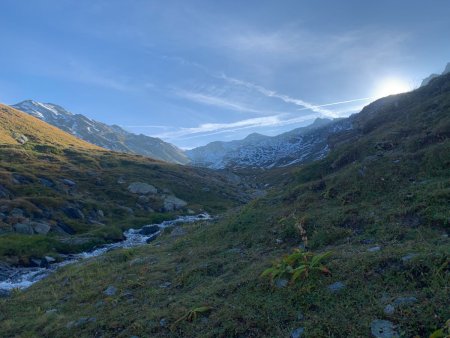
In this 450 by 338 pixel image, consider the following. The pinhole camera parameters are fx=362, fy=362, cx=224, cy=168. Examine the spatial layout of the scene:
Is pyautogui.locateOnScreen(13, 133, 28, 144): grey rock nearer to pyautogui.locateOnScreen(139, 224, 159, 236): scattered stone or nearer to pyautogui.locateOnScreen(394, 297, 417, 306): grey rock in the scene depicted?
pyautogui.locateOnScreen(139, 224, 159, 236): scattered stone

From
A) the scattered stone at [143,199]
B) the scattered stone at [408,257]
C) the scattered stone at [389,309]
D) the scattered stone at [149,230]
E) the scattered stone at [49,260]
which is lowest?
the scattered stone at [149,230]

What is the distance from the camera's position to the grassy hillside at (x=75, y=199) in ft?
143

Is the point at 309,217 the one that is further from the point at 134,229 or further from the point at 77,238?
the point at 134,229

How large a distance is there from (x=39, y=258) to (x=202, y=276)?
27.6 metres

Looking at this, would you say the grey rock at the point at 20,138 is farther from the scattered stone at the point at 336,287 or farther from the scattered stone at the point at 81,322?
the scattered stone at the point at 336,287

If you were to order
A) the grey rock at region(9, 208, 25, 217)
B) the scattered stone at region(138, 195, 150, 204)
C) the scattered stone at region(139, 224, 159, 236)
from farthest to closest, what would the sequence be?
the scattered stone at region(138, 195, 150, 204)
the scattered stone at region(139, 224, 159, 236)
the grey rock at region(9, 208, 25, 217)

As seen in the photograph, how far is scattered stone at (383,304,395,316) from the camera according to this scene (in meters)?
8.75

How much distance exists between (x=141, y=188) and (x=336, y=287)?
78.8 meters

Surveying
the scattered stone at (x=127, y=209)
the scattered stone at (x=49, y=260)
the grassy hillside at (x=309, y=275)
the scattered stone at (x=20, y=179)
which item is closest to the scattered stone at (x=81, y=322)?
the grassy hillside at (x=309, y=275)

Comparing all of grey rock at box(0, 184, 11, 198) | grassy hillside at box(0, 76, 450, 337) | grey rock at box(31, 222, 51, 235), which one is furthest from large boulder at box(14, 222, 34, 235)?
grassy hillside at box(0, 76, 450, 337)

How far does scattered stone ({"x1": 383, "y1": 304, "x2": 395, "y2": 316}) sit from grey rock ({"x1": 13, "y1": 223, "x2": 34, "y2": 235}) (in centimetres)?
4674

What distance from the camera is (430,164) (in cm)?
1925

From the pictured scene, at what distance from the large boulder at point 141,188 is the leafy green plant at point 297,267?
243 feet

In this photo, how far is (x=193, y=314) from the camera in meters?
11.6
